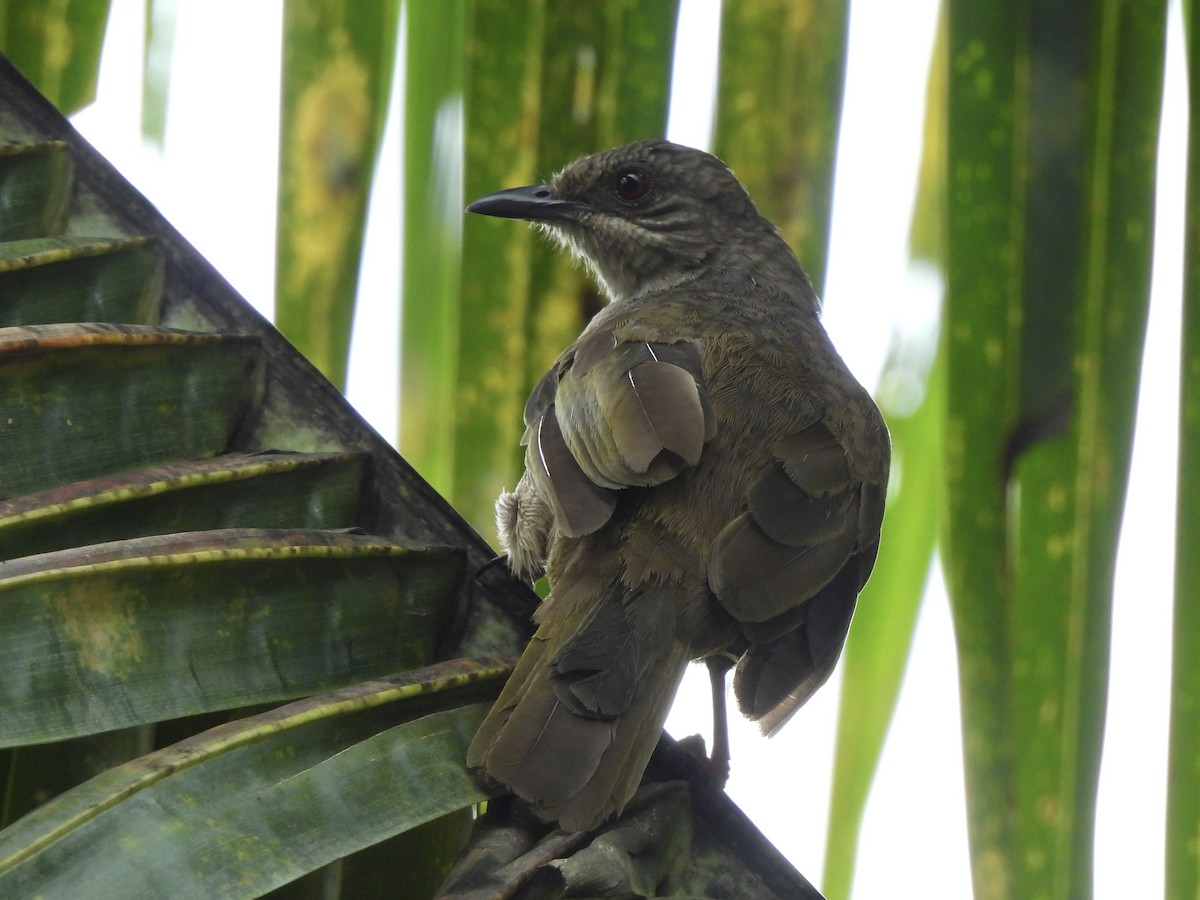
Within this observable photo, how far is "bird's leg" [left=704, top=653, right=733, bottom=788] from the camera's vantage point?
3.38 metres

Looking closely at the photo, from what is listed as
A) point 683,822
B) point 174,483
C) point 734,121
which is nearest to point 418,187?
point 734,121

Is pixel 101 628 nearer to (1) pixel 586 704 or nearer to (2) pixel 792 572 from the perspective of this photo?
(1) pixel 586 704

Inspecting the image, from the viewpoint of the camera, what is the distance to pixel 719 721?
3.41 meters

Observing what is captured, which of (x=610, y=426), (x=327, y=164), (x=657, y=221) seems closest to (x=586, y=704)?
(x=610, y=426)

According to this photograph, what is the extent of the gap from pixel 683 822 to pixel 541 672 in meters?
0.38

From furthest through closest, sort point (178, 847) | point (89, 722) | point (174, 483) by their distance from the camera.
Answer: point (174, 483), point (89, 722), point (178, 847)

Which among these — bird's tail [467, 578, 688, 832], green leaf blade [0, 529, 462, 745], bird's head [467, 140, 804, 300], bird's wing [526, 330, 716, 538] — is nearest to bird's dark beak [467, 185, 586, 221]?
bird's head [467, 140, 804, 300]

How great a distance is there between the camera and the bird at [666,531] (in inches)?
85.7

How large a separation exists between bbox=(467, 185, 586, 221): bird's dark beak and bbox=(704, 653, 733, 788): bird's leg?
1117mm

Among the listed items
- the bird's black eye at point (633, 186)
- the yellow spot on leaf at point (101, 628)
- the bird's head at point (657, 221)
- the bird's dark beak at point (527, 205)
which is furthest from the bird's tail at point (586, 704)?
the bird's black eye at point (633, 186)

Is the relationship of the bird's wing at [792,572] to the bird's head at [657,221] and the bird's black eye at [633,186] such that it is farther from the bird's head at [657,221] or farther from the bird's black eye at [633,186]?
the bird's black eye at [633,186]

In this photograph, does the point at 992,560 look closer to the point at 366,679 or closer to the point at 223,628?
the point at 366,679

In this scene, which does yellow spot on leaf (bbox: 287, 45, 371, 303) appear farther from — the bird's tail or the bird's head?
the bird's head

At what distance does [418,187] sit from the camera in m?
2.65
